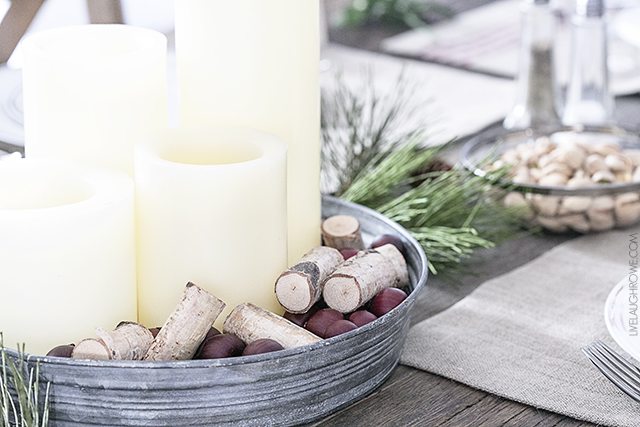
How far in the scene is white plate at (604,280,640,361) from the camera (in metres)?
0.69

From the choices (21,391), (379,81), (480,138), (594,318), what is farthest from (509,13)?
(21,391)

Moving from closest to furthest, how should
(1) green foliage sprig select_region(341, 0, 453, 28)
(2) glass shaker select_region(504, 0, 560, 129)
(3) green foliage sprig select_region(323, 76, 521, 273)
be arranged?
(3) green foliage sprig select_region(323, 76, 521, 273) → (2) glass shaker select_region(504, 0, 560, 129) → (1) green foliage sprig select_region(341, 0, 453, 28)

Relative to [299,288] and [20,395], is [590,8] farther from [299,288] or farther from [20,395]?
[20,395]

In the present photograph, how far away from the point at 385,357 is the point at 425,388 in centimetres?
5

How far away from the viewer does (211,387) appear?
582 mm

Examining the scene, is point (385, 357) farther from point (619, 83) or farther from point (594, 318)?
point (619, 83)

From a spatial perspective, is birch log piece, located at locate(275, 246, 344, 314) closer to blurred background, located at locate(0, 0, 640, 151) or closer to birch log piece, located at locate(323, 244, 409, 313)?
birch log piece, located at locate(323, 244, 409, 313)

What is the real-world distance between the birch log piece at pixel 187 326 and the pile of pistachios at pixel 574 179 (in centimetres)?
40

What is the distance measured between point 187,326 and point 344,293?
4.3 inches

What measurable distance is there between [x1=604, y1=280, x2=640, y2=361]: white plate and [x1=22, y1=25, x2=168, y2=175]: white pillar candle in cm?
32

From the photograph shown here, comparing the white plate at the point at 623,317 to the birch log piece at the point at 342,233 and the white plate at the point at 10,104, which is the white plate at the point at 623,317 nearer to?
the birch log piece at the point at 342,233

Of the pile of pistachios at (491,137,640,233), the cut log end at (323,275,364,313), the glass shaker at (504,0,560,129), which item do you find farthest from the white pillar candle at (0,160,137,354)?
the glass shaker at (504,0,560,129)

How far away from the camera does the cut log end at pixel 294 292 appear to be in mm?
670

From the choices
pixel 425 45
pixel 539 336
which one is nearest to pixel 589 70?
pixel 425 45
